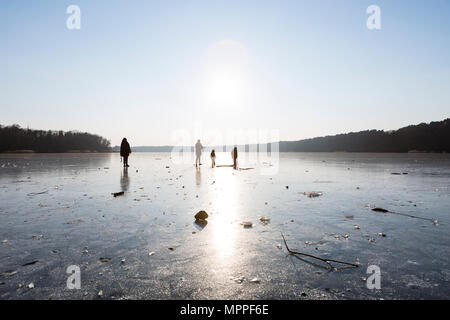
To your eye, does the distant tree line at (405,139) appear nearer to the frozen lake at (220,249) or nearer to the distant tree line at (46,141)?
the frozen lake at (220,249)

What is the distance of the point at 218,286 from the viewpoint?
124 inches

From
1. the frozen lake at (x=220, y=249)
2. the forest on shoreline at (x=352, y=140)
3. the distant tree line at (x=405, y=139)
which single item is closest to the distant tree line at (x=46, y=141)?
the forest on shoreline at (x=352, y=140)

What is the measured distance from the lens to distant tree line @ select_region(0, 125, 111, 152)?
111625 mm

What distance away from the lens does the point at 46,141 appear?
12975 cm

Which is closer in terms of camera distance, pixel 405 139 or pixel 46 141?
pixel 405 139

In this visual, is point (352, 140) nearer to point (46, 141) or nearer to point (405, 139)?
point (405, 139)

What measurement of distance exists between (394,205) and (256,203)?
4.48m

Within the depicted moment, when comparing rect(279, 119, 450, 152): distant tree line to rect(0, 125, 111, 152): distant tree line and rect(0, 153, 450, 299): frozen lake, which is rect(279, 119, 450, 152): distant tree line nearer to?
rect(0, 153, 450, 299): frozen lake

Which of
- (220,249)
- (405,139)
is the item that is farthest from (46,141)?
(405,139)

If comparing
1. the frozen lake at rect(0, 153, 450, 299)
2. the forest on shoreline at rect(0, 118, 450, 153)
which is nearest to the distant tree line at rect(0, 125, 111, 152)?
the forest on shoreline at rect(0, 118, 450, 153)

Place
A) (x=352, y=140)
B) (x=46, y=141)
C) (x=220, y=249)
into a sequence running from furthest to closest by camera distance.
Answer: (x=352, y=140) < (x=46, y=141) < (x=220, y=249)
